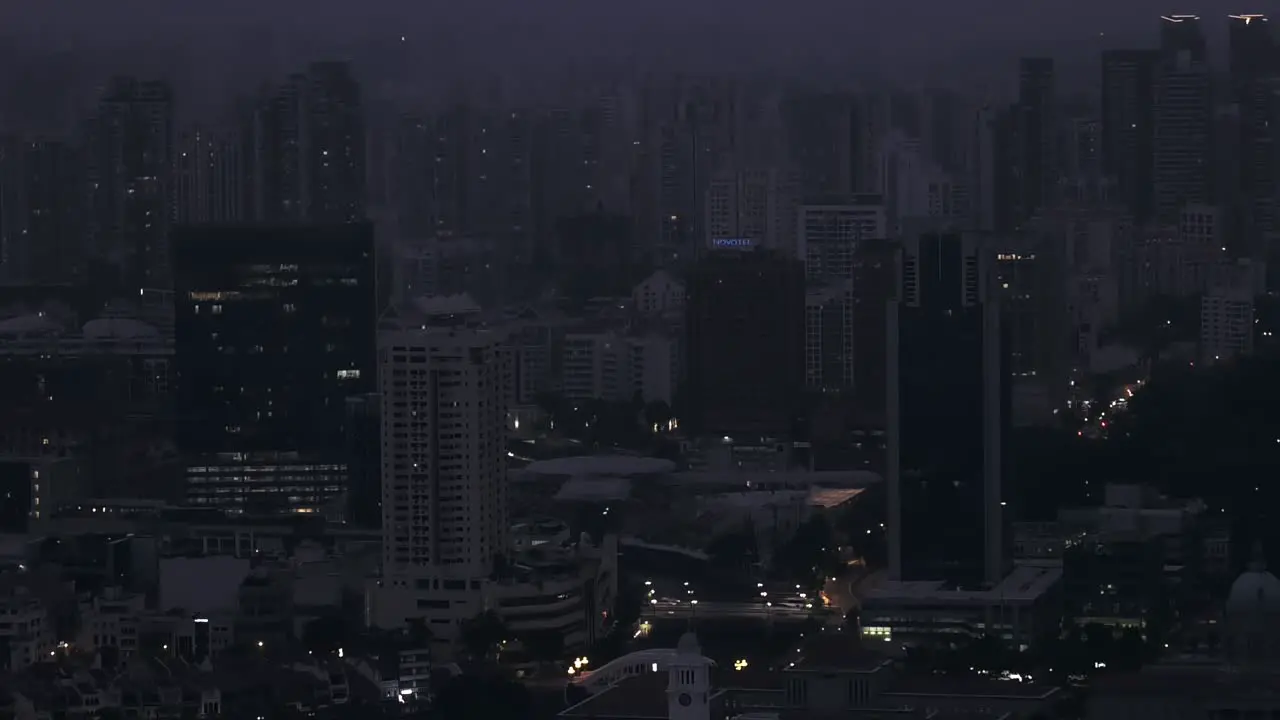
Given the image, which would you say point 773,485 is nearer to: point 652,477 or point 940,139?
point 652,477

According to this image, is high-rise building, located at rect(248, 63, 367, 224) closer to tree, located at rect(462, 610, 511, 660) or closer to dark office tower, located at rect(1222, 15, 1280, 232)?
dark office tower, located at rect(1222, 15, 1280, 232)

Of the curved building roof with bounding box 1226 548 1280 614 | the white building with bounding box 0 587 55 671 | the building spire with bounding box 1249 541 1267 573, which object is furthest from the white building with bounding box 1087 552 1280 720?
the white building with bounding box 0 587 55 671

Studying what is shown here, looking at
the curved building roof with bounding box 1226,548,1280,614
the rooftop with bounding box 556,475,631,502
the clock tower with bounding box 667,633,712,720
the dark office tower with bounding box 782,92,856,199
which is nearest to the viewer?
the clock tower with bounding box 667,633,712,720

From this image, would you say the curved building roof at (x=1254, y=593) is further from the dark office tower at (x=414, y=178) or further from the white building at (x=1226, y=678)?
the dark office tower at (x=414, y=178)

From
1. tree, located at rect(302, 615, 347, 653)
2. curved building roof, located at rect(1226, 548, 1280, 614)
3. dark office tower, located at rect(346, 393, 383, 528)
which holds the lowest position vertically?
tree, located at rect(302, 615, 347, 653)

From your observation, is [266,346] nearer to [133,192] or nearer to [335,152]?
[335,152]

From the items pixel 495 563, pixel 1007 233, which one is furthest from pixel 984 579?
pixel 1007 233

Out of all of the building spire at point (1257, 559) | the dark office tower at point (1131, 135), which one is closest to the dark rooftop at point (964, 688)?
the building spire at point (1257, 559)
